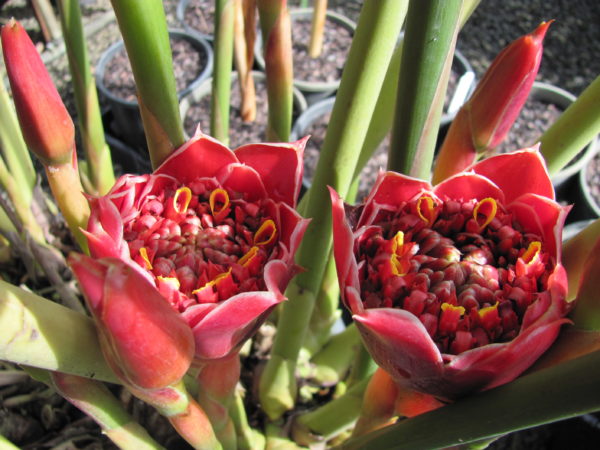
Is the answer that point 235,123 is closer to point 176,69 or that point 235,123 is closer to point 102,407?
point 176,69

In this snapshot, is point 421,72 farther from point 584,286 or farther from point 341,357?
point 341,357

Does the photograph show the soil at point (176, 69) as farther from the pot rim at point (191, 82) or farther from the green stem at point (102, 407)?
the green stem at point (102, 407)

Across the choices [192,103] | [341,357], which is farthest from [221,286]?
[192,103]

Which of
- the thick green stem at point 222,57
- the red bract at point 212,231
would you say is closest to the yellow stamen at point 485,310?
the red bract at point 212,231

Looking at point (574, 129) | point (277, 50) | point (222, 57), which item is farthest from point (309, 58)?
point (574, 129)

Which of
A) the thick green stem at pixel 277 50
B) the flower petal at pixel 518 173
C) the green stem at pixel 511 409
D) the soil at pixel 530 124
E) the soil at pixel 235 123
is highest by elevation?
the thick green stem at pixel 277 50

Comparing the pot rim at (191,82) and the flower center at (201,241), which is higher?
the flower center at (201,241)
